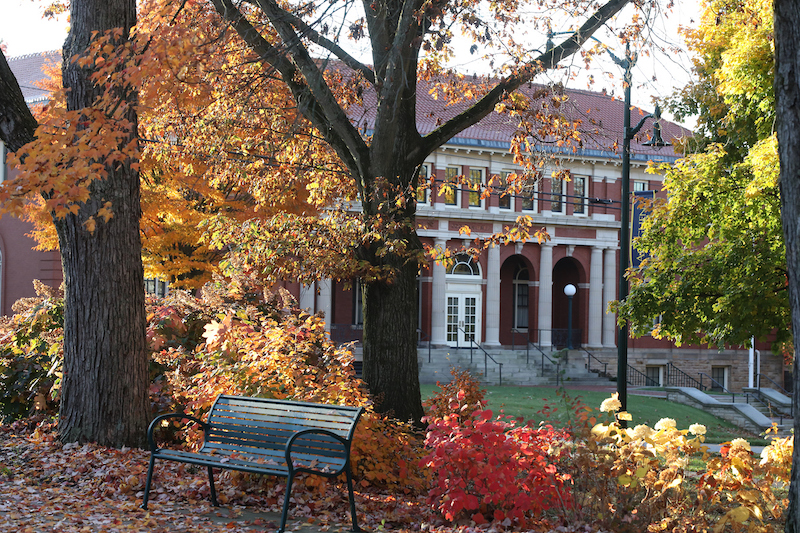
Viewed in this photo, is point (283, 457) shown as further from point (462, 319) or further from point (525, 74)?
point (462, 319)

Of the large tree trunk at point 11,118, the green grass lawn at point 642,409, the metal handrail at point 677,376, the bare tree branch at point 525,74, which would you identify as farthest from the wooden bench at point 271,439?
the metal handrail at point 677,376

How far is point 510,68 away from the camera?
31.9 ft

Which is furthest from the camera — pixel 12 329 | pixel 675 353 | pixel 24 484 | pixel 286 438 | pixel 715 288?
pixel 675 353

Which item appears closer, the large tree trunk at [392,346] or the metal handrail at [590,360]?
the large tree trunk at [392,346]

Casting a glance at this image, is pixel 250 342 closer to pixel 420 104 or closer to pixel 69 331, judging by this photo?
pixel 69 331

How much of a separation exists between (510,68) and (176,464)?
6271 mm

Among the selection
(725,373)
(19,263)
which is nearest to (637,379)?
(725,373)

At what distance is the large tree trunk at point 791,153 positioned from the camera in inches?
179

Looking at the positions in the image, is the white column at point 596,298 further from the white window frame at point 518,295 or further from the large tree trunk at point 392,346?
the large tree trunk at point 392,346

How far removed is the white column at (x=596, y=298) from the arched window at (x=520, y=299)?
3151mm

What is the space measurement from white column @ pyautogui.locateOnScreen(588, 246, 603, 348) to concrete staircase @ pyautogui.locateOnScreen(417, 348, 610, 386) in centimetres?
277

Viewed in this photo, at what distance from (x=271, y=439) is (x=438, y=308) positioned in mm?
27505

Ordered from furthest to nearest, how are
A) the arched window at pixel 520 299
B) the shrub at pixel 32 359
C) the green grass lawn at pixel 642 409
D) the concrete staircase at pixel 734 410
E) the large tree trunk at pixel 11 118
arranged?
the arched window at pixel 520 299 → the concrete staircase at pixel 734 410 → the green grass lawn at pixel 642 409 → the shrub at pixel 32 359 → the large tree trunk at pixel 11 118

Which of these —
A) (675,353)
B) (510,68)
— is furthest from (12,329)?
(675,353)
